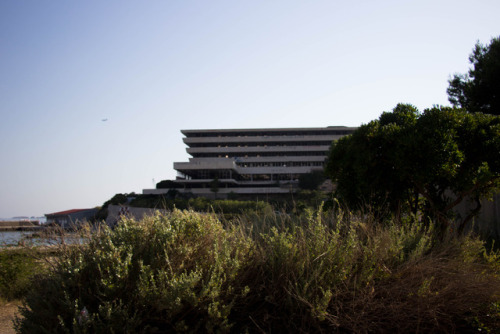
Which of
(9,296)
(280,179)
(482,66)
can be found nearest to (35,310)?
(9,296)

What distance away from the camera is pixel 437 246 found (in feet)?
17.9

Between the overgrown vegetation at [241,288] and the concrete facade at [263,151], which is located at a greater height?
the concrete facade at [263,151]

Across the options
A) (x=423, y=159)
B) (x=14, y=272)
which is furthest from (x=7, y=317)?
(x=423, y=159)

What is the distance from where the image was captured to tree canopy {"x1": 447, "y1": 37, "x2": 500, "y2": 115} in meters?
17.0

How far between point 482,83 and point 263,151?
7399 cm

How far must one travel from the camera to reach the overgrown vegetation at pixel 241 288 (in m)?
3.49

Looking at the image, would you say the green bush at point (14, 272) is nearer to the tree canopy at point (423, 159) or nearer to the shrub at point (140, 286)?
the shrub at point (140, 286)

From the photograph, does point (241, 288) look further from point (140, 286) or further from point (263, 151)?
point (263, 151)

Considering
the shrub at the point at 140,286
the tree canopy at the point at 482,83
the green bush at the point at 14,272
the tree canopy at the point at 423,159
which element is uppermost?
the tree canopy at the point at 482,83

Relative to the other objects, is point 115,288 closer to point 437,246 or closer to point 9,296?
point 437,246

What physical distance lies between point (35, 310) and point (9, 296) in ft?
18.4

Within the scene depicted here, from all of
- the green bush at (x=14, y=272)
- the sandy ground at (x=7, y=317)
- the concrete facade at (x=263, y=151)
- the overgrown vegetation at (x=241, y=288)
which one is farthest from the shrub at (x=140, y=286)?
the concrete facade at (x=263, y=151)

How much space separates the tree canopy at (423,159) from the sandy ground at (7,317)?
637 cm

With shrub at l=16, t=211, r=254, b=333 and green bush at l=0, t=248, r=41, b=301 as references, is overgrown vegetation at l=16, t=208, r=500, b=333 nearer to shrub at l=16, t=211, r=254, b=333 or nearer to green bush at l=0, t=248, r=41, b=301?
shrub at l=16, t=211, r=254, b=333
